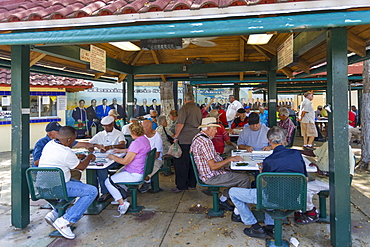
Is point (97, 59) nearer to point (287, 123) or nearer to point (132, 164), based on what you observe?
point (132, 164)

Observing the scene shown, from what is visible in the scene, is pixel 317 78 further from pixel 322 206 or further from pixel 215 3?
pixel 215 3

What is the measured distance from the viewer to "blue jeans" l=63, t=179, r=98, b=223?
3.38m

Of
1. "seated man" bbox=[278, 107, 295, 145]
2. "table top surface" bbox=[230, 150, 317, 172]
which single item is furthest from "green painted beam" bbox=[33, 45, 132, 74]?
"seated man" bbox=[278, 107, 295, 145]

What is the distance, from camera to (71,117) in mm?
13602

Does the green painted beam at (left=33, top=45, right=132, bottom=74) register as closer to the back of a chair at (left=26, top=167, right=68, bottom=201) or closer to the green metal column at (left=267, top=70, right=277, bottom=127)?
the back of a chair at (left=26, top=167, right=68, bottom=201)

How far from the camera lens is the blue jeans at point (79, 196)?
3381mm

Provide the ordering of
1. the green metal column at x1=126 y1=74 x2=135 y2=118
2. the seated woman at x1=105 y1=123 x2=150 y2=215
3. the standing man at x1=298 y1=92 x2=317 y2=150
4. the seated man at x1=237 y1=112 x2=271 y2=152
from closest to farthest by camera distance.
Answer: the seated woman at x1=105 y1=123 x2=150 y2=215 → the seated man at x1=237 y1=112 x2=271 y2=152 → the green metal column at x1=126 y1=74 x2=135 y2=118 → the standing man at x1=298 y1=92 x2=317 y2=150

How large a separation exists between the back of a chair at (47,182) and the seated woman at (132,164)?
2.48 feet

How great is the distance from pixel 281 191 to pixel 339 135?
3.04 feet

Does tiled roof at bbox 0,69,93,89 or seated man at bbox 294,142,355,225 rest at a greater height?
tiled roof at bbox 0,69,93,89

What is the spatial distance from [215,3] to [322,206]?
9.85ft

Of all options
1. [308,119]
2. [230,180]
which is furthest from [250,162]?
[308,119]

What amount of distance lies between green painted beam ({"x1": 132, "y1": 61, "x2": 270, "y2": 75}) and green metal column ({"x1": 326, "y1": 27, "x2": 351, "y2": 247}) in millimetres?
4001

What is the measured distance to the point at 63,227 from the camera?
331 centimetres
